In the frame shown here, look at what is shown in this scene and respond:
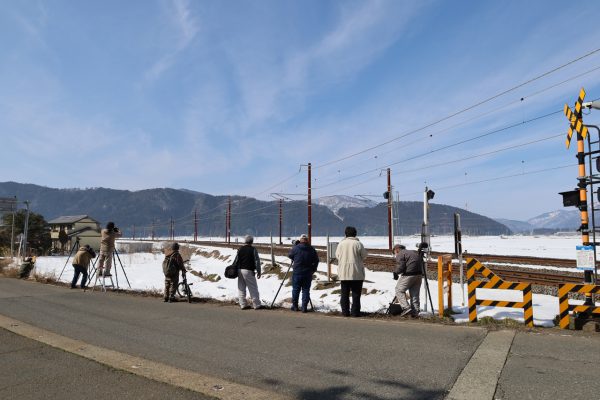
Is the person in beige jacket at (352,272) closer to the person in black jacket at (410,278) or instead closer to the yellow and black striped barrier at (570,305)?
the person in black jacket at (410,278)

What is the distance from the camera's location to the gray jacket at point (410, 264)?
30.4 ft

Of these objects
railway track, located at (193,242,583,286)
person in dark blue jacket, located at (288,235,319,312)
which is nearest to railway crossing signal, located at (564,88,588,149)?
person in dark blue jacket, located at (288,235,319,312)

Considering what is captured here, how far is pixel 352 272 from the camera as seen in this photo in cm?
938

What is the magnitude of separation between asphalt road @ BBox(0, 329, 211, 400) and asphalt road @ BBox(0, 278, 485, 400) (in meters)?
0.66

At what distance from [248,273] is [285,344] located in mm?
4255

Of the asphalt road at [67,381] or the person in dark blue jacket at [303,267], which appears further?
the person in dark blue jacket at [303,267]

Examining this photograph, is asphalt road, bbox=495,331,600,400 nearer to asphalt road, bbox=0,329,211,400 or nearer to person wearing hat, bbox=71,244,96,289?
asphalt road, bbox=0,329,211,400

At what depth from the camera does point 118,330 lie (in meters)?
7.60

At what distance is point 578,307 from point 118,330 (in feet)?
26.7

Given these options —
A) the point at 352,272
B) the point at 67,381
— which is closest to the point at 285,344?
the point at 67,381

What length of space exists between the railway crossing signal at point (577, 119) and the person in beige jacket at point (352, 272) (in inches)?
192

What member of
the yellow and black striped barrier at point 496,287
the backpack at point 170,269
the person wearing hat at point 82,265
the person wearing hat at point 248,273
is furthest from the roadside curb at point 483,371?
the person wearing hat at point 82,265

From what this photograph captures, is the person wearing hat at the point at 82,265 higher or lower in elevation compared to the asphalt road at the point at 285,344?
higher

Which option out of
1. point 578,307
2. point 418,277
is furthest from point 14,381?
point 578,307
